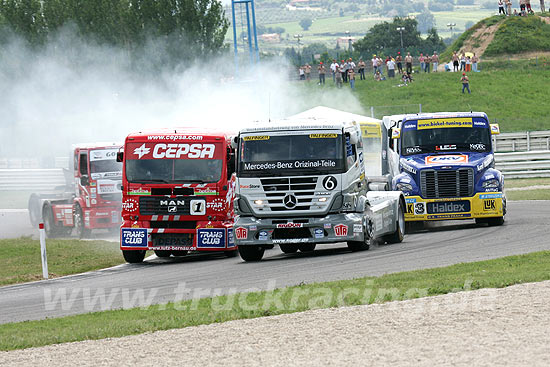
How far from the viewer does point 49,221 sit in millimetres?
30000

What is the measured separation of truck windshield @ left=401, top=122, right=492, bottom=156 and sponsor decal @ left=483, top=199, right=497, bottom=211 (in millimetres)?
1272

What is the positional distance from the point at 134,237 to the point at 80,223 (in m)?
9.80

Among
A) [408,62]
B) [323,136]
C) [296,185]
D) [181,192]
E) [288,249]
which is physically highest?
[408,62]

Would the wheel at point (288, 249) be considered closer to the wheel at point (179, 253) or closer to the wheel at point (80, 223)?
the wheel at point (179, 253)

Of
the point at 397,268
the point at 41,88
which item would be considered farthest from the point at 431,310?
the point at 41,88

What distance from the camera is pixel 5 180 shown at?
49.3m

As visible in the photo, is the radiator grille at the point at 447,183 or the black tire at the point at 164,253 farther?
the radiator grille at the point at 447,183

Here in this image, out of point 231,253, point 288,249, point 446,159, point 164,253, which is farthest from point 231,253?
point 446,159

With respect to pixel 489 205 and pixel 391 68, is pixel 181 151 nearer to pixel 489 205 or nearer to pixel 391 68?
pixel 489 205

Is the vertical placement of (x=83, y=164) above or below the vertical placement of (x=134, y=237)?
above

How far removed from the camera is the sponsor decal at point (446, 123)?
22938mm

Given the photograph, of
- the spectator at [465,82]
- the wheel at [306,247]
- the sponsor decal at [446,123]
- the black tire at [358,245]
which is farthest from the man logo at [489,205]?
the spectator at [465,82]

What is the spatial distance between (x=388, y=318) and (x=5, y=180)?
136 ft

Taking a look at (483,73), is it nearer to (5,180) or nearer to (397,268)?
(5,180)
